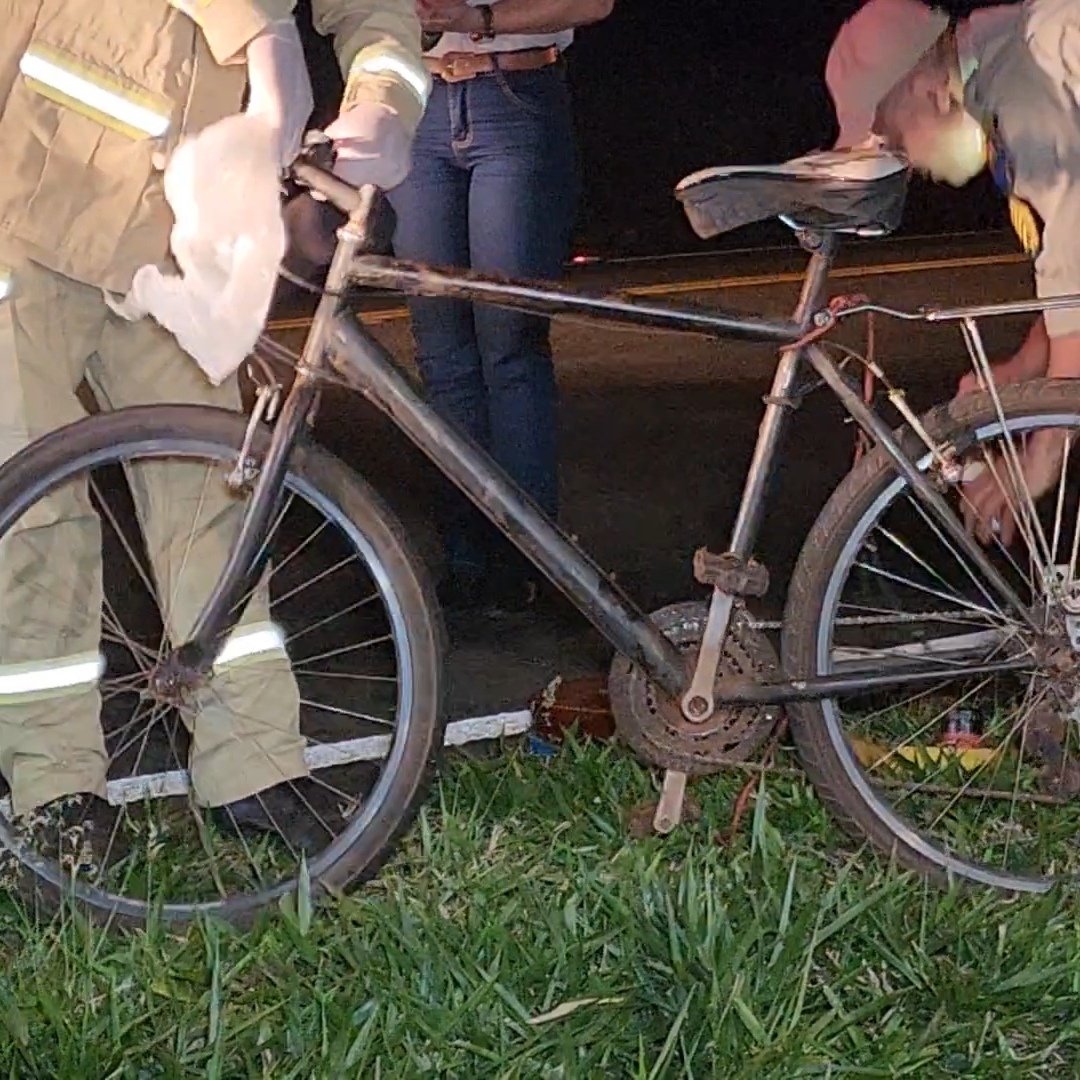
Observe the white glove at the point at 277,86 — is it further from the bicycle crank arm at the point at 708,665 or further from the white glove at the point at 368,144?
the bicycle crank arm at the point at 708,665

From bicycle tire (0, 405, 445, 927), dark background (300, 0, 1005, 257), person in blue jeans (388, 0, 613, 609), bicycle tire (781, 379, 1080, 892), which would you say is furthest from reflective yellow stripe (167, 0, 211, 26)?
dark background (300, 0, 1005, 257)

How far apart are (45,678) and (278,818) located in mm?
500

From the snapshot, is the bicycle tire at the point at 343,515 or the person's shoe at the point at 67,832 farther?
the person's shoe at the point at 67,832

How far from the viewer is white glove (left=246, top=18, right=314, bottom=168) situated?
3.04 meters

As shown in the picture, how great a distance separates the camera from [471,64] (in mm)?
4148

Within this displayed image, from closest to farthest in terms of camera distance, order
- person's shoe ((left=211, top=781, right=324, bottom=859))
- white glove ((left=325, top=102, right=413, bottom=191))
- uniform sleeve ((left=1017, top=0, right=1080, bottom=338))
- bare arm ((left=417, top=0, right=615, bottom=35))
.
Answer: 1. white glove ((left=325, top=102, right=413, bottom=191))
2. person's shoe ((left=211, top=781, right=324, bottom=859))
3. uniform sleeve ((left=1017, top=0, right=1080, bottom=338))
4. bare arm ((left=417, top=0, right=615, bottom=35))

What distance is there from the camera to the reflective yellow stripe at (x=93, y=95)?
3062mm

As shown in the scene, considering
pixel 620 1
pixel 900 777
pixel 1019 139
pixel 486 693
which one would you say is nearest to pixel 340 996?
pixel 900 777

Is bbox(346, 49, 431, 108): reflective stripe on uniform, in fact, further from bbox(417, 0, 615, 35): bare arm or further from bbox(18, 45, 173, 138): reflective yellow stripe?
bbox(417, 0, 615, 35): bare arm

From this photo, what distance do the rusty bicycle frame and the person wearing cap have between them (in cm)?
38

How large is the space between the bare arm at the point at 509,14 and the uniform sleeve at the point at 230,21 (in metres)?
1.03

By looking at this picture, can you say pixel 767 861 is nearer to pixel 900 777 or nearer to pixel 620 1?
pixel 900 777

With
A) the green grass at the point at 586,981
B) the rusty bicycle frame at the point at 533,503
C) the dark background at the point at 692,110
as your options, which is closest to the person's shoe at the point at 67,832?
the green grass at the point at 586,981

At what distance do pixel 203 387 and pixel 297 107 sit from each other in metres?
0.56
